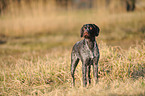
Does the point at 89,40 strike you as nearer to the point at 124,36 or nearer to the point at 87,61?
the point at 87,61

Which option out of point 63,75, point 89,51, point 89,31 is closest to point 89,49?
point 89,51

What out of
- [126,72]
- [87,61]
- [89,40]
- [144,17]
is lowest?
[126,72]

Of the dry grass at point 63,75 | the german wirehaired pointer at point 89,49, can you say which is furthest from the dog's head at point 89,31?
the dry grass at point 63,75

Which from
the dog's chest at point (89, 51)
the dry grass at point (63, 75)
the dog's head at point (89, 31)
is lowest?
the dry grass at point (63, 75)

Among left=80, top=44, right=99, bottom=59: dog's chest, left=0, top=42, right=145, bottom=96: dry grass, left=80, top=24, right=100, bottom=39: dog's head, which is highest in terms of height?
left=80, top=24, right=100, bottom=39: dog's head

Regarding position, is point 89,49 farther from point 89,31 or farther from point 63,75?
point 63,75

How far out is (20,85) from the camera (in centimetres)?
429

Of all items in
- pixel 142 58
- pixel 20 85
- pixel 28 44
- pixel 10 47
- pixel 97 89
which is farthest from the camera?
pixel 28 44

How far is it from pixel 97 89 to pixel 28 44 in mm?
7288

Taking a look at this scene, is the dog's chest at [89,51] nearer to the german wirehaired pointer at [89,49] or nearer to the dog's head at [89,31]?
the german wirehaired pointer at [89,49]

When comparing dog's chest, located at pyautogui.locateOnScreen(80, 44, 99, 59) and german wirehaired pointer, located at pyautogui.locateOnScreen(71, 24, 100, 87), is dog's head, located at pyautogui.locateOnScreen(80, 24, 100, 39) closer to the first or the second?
german wirehaired pointer, located at pyautogui.locateOnScreen(71, 24, 100, 87)

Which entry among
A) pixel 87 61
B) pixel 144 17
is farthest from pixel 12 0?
pixel 87 61

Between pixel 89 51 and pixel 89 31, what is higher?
pixel 89 31

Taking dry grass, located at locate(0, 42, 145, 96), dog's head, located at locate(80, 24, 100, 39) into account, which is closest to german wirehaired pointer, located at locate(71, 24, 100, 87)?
dog's head, located at locate(80, 24, 100, 39)
